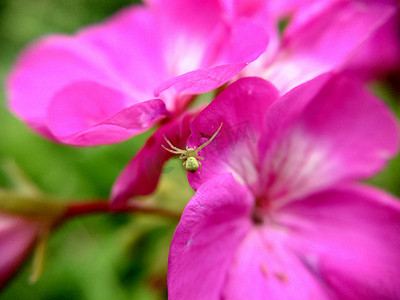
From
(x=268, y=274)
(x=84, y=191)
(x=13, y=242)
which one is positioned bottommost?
(x=84, y=191)

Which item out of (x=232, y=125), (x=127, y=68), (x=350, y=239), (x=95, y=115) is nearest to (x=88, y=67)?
(x=127, y=68)

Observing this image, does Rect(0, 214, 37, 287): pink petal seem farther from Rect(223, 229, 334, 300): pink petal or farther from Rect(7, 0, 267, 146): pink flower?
Rect(223, 229, 334, 300): pink petal

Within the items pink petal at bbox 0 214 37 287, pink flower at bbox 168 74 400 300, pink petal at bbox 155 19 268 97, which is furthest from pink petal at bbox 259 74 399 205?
pink petal at bbox 0 214 37 287

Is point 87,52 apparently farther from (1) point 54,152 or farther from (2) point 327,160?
(1) point 54,152

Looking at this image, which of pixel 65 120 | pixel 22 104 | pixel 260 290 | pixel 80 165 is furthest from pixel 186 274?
pixel 80 165

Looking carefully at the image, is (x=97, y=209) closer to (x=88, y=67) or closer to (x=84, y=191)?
(x=88, y=67)

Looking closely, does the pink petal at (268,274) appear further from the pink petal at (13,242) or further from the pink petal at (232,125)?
the pink petal at (13,242)
